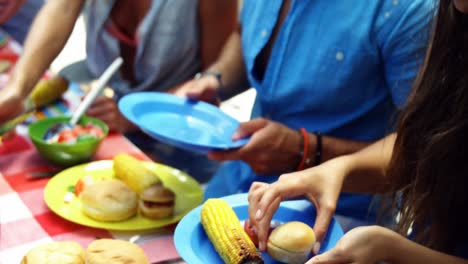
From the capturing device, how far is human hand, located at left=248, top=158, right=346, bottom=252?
3.47 ft

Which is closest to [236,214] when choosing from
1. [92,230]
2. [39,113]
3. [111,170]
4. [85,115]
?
[92,230]

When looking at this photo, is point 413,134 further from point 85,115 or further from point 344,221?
point 85,115

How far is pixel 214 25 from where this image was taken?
203 centimetres

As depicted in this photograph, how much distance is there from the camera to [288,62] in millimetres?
1532

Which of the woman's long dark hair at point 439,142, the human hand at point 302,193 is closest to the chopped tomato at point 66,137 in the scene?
the human hand at point 302,193

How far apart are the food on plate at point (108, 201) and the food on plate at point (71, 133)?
26 centimetres

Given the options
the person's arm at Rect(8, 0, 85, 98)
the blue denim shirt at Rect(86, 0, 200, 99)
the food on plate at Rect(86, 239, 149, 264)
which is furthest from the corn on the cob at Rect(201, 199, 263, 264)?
the blue denim shirt at Rect(86, 0, 200, 99)

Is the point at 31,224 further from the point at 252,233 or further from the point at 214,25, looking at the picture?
the point at 214,25

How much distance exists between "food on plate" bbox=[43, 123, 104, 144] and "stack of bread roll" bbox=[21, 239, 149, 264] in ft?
1.63

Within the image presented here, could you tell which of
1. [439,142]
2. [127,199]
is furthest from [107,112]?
[439,142]

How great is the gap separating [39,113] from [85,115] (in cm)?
20

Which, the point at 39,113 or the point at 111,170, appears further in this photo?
the point at 39,113

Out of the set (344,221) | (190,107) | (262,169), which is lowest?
(344,221)

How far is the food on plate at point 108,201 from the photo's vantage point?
49.4 inches
